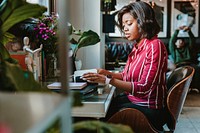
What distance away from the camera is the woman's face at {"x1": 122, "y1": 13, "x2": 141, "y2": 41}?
206 cm

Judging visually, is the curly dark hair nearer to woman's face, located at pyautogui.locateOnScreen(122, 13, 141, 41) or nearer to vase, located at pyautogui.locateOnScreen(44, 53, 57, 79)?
woman's face, located at pyautogui.locateOnScreen(122, 13, 141, 41)

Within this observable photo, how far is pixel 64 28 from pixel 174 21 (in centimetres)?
726

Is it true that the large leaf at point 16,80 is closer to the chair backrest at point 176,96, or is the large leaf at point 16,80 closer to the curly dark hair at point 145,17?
the chair backrest at point 176,96

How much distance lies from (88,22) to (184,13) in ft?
16.7

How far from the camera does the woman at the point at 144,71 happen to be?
1814 millimetres

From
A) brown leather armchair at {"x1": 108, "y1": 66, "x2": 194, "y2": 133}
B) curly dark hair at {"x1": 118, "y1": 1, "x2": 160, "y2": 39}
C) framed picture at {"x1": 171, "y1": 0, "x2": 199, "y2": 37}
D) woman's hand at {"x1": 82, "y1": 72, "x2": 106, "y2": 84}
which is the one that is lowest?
brown leather armchair at {"x1": 108, "y1": 66, "x2": 194, "y2": 133}

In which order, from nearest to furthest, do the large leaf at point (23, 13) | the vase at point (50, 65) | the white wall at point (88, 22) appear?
the large leaf at point (23, 13) → the vase at point (50, 65) → the white wall at point (88, 22)

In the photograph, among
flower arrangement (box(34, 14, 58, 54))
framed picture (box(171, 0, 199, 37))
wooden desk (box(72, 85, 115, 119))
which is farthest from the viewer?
framed picture (box(171, 0, 199, 37))

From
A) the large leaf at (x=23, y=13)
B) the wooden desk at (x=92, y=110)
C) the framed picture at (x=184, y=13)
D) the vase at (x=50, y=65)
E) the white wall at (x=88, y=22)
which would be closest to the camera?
the large leaf at (x=23, y=13)

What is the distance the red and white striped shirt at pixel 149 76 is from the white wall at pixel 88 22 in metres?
0.96

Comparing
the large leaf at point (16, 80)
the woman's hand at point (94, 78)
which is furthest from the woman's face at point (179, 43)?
the large leaf at point (16, 80)

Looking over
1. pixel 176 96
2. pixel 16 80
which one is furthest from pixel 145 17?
pixel 16 80

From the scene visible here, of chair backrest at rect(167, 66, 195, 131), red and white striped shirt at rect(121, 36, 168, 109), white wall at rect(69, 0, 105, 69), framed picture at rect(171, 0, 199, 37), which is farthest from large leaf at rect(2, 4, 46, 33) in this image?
framed picture at rect(171, 0, 199, 37)

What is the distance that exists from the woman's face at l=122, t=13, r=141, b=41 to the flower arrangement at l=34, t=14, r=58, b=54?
52cm
